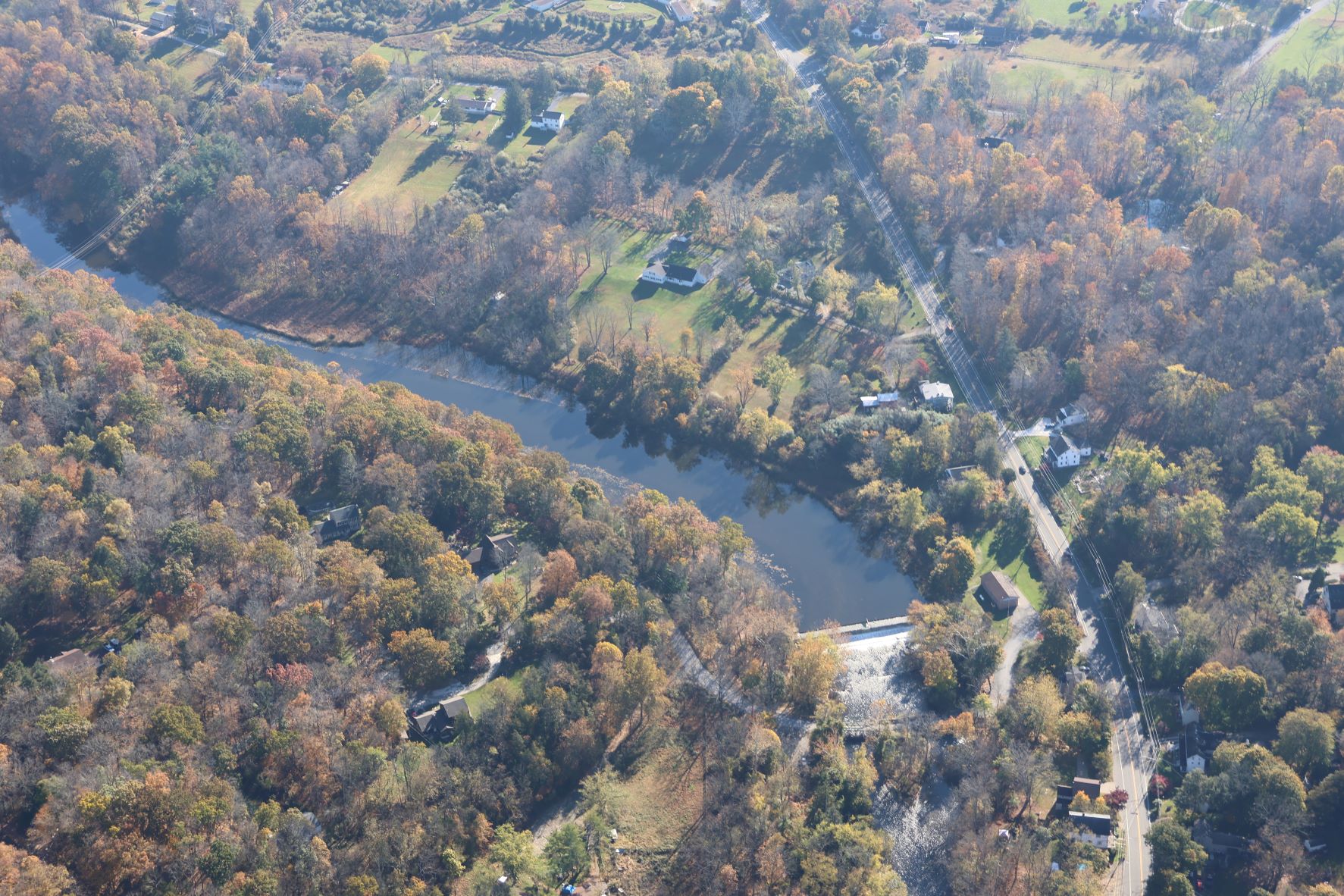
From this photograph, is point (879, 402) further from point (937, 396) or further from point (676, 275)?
point (676, 275)

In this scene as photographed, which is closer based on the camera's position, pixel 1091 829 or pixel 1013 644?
pixel 1091 829

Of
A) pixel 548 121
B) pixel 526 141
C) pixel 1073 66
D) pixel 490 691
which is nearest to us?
pixel 490 691

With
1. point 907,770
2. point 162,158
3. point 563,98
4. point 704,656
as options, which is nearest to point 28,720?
point 704,656

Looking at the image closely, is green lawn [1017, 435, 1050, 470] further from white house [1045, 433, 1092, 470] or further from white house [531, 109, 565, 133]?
white house [531, 109, 565, 133]

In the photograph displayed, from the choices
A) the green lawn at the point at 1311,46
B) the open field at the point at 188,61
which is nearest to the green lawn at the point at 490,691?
the open field at the point at 188,61

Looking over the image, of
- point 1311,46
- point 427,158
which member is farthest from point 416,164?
point 1311,46

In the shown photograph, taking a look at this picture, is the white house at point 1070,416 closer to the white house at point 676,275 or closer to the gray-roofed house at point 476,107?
the white house at point 676,275

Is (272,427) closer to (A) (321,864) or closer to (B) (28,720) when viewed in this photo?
(B) (28,720)
